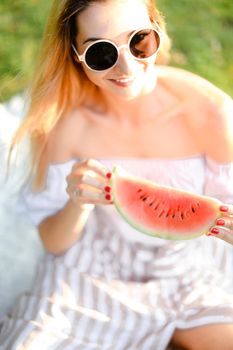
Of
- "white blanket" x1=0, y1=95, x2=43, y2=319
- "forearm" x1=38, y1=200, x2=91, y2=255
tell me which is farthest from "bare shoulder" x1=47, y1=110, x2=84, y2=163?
"white blanket" x1=0, y1=95, x2=43, y2=319

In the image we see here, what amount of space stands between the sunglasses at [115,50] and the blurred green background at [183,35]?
199cm

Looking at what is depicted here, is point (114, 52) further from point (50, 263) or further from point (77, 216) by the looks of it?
point (50, 263)

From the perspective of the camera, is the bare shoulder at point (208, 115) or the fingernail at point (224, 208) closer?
the fingernail at point (224, 208)

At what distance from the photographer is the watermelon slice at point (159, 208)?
261 cm

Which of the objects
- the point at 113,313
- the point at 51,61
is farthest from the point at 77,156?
the point at 113,313

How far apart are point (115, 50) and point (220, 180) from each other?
743 mm

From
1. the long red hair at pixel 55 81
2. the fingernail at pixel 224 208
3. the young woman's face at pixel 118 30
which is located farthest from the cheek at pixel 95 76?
the fingernail at pixel 224 208

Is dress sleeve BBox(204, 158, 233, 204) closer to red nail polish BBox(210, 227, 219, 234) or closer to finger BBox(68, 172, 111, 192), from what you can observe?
red nail polish BBox(210, 227, 219, 234)

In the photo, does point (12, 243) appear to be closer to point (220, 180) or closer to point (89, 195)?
point (89, 195)

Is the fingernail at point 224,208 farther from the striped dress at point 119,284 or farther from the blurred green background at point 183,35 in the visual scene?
the blurred green background at point 183,35

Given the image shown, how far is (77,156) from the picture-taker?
120 inches

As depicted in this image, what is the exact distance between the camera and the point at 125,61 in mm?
2604

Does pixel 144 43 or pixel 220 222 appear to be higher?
pixel 144 43

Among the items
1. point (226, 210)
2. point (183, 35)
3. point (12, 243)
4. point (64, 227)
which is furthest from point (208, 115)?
point (183, 35)
